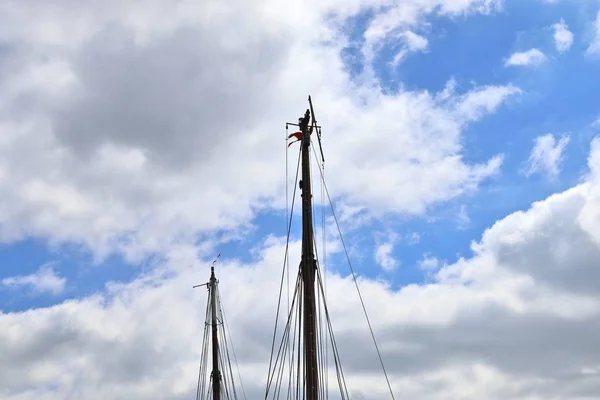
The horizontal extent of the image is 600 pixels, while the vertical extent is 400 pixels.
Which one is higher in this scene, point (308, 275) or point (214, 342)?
point (214, 342)

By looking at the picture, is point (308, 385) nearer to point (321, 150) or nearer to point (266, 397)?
point (266, 397)

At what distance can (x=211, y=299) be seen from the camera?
4537 inches

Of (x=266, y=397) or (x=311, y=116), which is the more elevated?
(x=311, y=116)

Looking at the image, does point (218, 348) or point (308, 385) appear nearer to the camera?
point (308, 385)

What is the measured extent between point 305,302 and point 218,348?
5703cm

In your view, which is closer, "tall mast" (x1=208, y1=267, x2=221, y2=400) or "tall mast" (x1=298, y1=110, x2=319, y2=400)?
"tall mast" (x1=298, y1=110, x2=319, y2=400)

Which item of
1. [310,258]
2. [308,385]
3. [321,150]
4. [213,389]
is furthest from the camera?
[213,389]

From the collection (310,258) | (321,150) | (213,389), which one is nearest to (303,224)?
(310,258)

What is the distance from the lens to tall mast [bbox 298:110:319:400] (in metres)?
56.1

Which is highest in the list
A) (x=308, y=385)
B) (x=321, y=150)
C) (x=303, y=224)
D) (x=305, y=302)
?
(x=321, y=150)

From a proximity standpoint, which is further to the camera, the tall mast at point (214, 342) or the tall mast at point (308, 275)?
the tall mast at point (214, 342)

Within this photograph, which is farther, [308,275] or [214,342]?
[214,342]

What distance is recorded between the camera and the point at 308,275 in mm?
59562

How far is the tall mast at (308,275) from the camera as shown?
56125 millimetres
